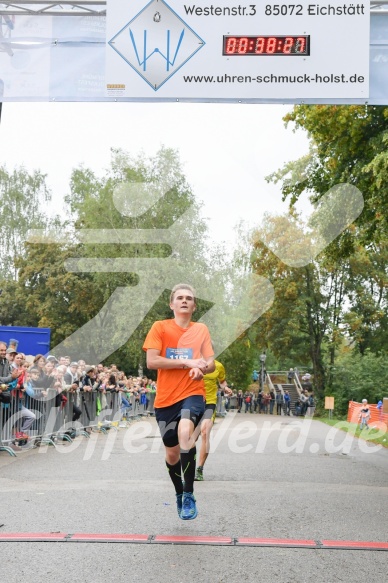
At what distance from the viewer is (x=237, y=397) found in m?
67.4

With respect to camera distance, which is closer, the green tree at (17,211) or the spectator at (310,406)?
the spectator at (310,406)

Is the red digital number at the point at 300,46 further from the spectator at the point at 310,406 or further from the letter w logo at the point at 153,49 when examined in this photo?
the spectator at the point at 310,406

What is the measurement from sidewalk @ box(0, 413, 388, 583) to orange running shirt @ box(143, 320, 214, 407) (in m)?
1.02

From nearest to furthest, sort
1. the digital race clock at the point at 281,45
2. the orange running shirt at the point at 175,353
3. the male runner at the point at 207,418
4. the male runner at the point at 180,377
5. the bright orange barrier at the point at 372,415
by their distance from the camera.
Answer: the male runner at the point at 180,377, the orange running shirt at the point at 175,353, the digital race clock at the point at 281,45, the male runner at the point at 207,418, the bright orange barrier at the point at 372,415

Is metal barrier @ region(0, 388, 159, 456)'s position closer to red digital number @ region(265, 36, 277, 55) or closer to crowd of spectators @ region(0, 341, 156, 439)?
crowd of spectators @ region(0, 341, 156, 439)

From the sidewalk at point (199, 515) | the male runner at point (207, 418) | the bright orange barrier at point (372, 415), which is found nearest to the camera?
the sidewalk at point (199, 515)

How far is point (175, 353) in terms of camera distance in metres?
7.55

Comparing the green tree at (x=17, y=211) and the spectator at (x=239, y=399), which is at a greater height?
the green tree at (x=17, y=211)

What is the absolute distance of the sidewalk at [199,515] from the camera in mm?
5594

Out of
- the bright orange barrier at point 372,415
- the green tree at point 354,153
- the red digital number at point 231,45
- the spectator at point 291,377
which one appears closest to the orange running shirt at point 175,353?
the red digital number at point 231,45

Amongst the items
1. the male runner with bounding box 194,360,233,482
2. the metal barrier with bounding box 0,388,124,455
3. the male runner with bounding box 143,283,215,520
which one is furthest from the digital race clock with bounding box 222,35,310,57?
the metal barrier with bounding box 0,388,124,455

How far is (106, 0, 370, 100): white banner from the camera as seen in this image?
10852 mm

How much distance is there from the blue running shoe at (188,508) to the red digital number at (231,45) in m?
5.69

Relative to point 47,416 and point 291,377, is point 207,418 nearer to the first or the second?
point 47,416
